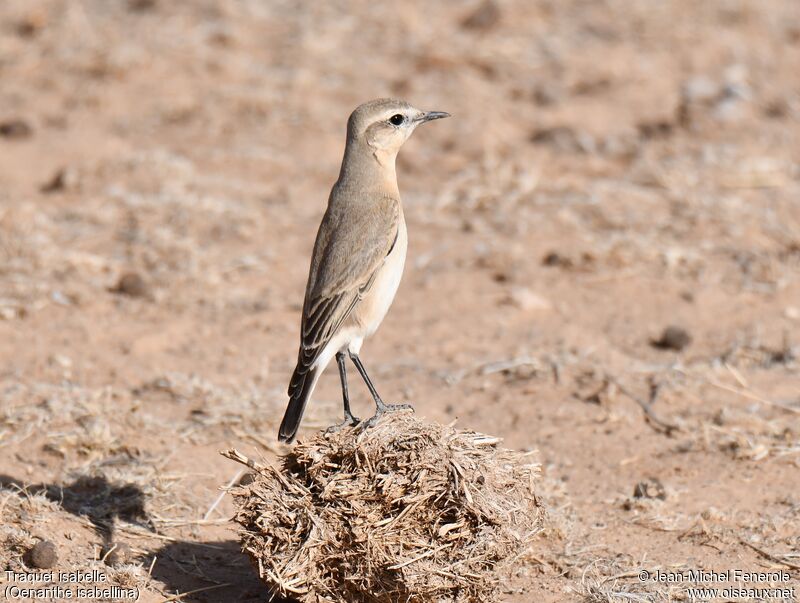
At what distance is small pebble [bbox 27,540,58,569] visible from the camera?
19.0ft

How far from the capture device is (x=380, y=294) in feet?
22.1

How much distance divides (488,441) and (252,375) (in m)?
3.40

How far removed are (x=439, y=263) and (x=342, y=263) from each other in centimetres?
396

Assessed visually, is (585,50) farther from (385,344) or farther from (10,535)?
(10,535)

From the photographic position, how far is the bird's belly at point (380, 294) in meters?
6.70

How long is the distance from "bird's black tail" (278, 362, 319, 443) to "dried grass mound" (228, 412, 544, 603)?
0.40 m

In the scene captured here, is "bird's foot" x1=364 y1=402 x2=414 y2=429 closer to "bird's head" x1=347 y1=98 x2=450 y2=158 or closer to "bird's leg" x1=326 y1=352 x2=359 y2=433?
"bird's leg" x1=326 y1=352 x2=359 y2=433

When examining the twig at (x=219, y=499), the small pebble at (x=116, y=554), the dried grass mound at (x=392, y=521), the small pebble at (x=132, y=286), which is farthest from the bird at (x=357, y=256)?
the small pebble at (x=132, y=286)

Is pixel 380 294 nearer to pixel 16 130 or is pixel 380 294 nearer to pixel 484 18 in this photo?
pixel 16 130

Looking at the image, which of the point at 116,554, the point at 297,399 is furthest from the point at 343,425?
the point at 116,554

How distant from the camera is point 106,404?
7777 mm

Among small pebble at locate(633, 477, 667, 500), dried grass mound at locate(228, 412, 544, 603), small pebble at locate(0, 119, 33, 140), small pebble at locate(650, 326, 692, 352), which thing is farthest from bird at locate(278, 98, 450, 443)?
small pebble at locate(0, 119, 33, 140)

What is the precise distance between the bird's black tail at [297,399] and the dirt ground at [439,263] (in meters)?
0.91

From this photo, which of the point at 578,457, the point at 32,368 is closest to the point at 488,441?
the point at 578,457
